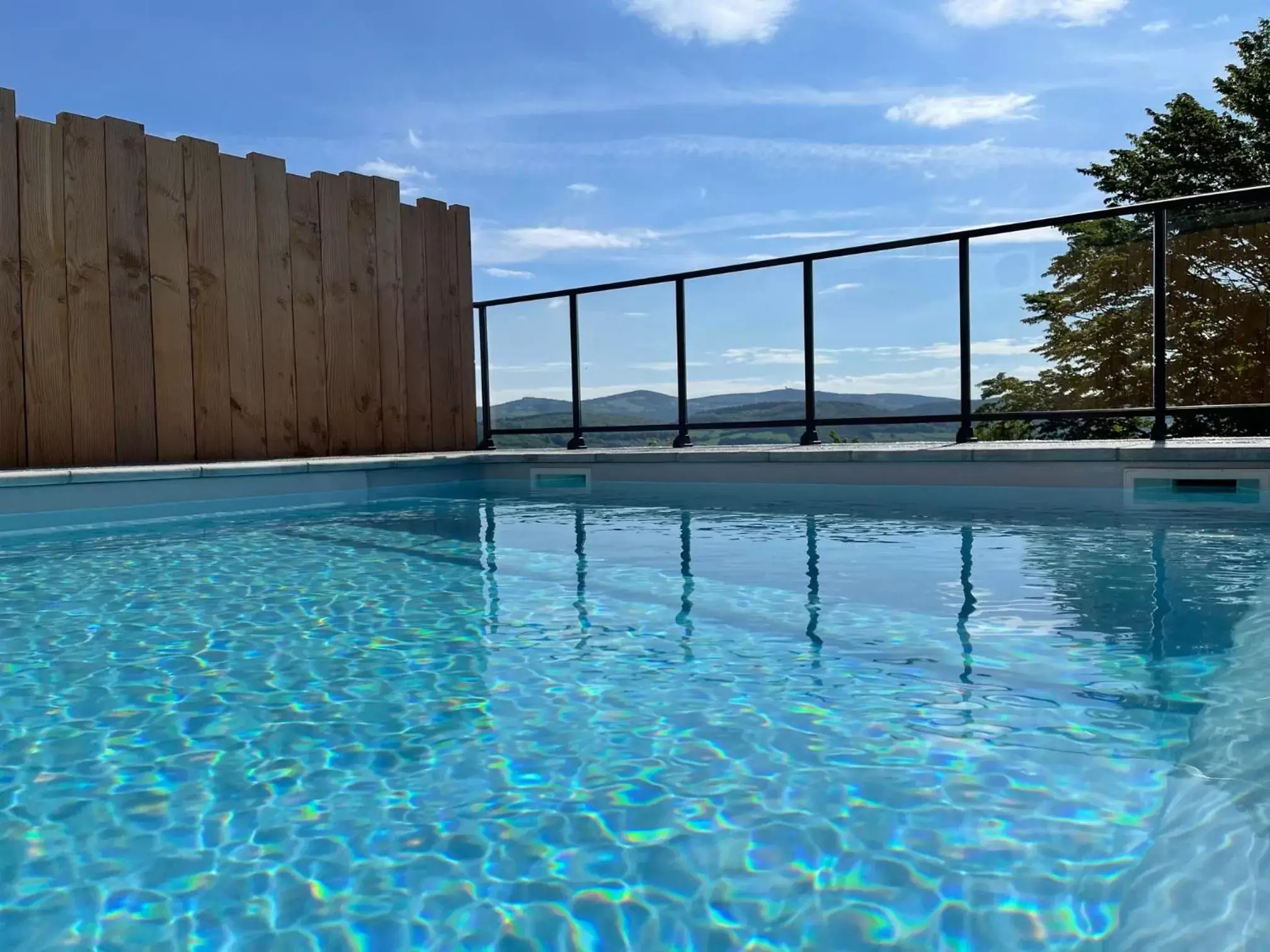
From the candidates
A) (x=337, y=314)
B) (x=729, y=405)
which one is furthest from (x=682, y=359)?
(x=337, y=314)

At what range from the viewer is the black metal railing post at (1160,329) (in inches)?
184

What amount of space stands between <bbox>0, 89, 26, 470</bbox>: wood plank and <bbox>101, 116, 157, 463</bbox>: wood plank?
479 millimetres

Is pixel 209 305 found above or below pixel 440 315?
below

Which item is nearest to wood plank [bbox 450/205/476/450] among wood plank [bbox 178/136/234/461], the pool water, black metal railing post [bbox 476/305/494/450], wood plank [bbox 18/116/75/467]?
black metal railing post [bbox 476/305/494/450]

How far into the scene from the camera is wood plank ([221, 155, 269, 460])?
6141mm

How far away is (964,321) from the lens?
530cm

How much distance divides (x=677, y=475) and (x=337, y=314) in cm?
297

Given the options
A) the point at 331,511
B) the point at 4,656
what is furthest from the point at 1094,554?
the point at 331,511

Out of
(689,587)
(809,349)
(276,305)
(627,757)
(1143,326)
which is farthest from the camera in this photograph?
(276,305)

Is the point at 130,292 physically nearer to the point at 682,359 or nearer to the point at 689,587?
the point at 682,359

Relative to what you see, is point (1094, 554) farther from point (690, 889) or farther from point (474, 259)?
point (474, 259)

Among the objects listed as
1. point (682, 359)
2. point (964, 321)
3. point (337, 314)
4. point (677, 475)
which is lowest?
point (677, 475)

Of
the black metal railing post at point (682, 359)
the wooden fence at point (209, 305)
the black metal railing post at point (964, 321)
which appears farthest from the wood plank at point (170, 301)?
the black metal railing post at point (964, 321)

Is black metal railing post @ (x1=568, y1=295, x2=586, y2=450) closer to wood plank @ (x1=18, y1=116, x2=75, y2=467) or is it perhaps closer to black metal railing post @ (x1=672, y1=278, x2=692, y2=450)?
black metal railing post @ (x1=672, y1=278, x2=692, y2=450)
